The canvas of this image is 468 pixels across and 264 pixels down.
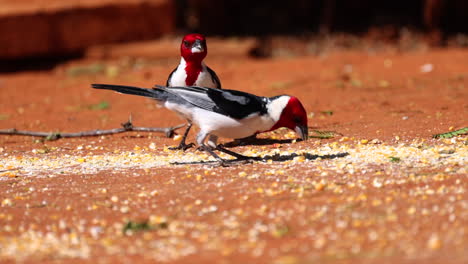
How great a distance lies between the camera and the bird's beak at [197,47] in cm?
613

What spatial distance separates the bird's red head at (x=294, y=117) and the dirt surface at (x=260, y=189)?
0.97 ft

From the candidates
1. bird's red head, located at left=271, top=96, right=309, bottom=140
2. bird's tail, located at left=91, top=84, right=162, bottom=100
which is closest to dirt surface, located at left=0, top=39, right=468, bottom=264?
bird's red head, located at left=271, top=96, right=309, bottom=140

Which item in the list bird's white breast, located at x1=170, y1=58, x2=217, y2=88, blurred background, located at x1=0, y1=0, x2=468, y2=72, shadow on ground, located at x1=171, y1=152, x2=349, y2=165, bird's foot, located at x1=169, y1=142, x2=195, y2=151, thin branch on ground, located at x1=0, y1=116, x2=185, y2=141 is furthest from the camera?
blurred background, located at x1=0, y1=0, x2=468, y2=72

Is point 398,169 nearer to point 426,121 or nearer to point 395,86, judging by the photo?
point 426,121

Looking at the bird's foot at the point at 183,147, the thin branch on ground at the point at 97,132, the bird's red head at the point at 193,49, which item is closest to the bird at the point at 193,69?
the bird's red head at the point at 193,49

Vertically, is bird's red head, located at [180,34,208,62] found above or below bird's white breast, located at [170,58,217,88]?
above

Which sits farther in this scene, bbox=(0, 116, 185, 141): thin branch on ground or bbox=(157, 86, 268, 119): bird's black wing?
bbox=(0, 116, 185, 141): thin branch on ground

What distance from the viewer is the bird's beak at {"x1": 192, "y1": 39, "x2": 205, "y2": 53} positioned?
241 inches

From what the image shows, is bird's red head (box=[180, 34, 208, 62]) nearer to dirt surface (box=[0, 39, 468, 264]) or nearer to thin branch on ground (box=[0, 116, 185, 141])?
dirt surface (box=[0, 39, 468, 264])

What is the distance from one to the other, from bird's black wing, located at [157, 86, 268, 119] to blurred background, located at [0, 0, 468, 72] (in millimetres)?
6902

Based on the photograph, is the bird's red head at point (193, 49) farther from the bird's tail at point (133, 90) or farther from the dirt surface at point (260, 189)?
the dirt surface at point (260, 189)

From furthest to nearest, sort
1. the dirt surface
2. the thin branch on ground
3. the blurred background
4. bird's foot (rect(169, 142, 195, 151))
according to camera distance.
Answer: the blurred background
the thin branch on ground
bird's foot (rect(169, 142, 195, 151))
the dirt surface

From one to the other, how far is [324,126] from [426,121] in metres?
0.99

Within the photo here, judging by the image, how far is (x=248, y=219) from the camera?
4.07 meters
